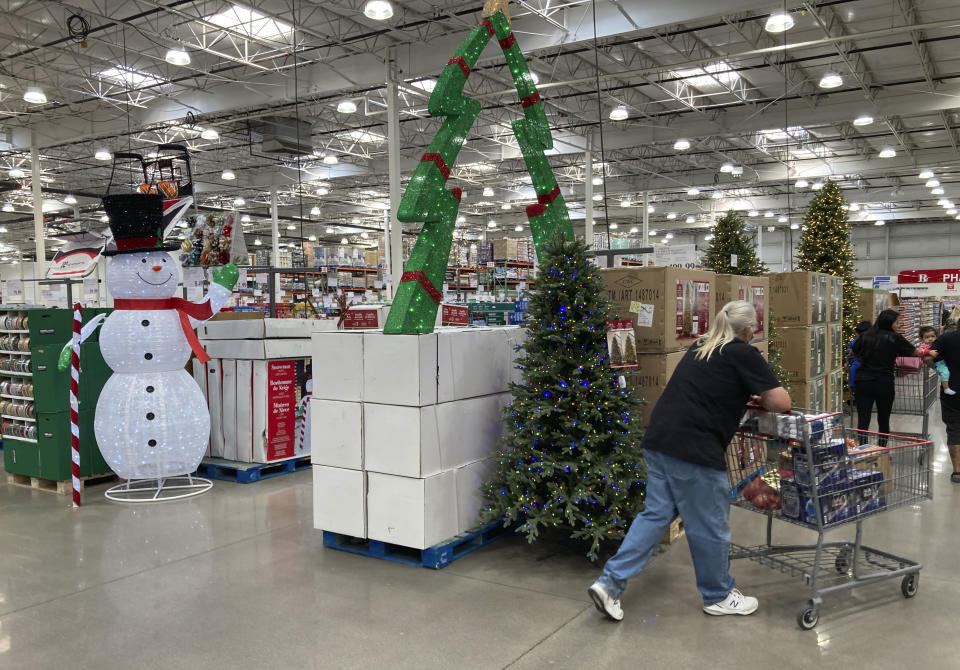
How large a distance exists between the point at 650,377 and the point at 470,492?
1.49 metres

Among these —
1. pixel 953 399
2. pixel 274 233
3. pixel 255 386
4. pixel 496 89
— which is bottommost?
pixel 953 399

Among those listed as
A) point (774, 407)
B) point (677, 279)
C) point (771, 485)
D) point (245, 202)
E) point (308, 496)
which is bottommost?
point (308, 496)

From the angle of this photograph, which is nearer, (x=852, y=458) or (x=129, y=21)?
(x=852, y=458)

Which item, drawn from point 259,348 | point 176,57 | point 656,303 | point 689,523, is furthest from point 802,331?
point 176,57

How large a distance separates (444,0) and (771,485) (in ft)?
32.5

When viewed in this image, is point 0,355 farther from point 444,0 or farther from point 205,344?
point 444,0

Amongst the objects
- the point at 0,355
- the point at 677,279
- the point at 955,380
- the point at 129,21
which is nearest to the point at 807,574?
the point at 677,279

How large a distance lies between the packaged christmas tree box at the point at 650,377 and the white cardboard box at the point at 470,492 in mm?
1129

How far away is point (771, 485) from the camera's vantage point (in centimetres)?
372

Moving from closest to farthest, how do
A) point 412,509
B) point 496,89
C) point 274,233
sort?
point 412,509, point 496,89, point 274,233

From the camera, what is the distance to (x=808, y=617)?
11.0 feet

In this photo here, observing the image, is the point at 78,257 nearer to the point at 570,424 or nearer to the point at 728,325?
the point at 570,424

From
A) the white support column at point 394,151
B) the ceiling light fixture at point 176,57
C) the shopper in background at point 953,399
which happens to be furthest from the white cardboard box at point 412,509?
the ceiling light fixture at point 176,57

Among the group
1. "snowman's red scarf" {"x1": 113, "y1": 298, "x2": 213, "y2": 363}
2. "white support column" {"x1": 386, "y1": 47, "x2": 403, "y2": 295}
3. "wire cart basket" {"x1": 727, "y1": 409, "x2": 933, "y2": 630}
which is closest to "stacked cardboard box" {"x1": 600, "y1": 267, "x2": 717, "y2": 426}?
"wire cart basket" {"x1": 727, "y1": 409, "x2": 933, "y2": 630}
